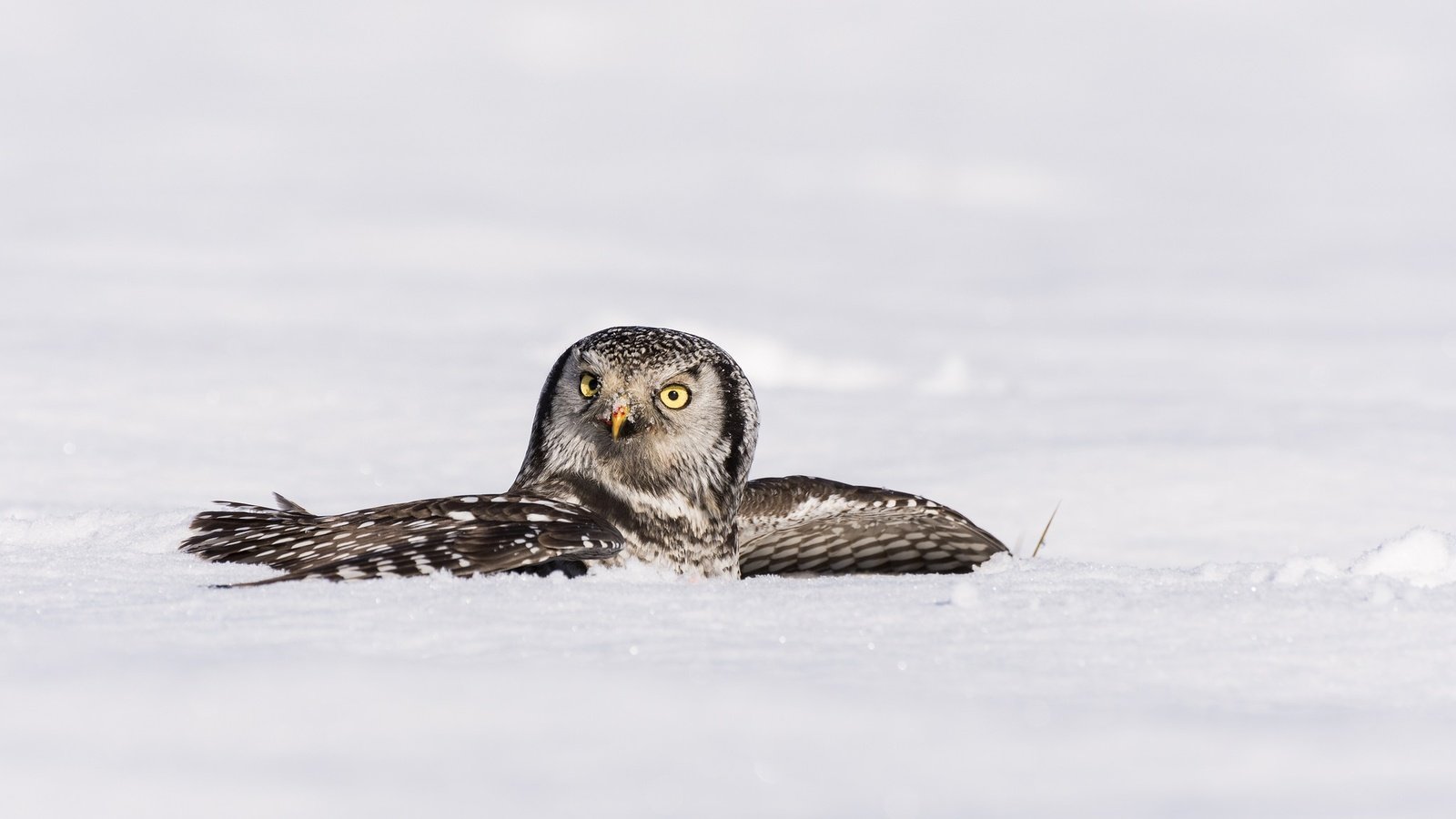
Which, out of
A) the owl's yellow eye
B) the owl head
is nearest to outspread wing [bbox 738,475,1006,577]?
the owl head

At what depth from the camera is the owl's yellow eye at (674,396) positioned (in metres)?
4.86

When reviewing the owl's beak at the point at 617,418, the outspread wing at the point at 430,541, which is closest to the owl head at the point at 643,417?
the owl's beak at the point at 617,418

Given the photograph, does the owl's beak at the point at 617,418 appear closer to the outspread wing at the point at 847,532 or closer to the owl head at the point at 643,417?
the owl head at the point at 643,417

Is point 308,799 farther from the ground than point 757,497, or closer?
closer

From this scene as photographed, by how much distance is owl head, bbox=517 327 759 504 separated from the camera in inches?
188

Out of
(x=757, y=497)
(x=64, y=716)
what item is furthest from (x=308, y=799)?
(x=757, y=497)

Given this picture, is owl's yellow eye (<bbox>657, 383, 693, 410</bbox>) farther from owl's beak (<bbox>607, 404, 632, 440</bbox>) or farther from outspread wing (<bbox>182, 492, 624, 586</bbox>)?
outspread wing (<bbox>182, 492, 624, 586</bbox>)

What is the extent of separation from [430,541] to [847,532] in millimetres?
1723

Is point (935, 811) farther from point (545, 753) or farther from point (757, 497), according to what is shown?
point (757, 497)

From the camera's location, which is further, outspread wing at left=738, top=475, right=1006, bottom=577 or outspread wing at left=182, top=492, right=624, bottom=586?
outspread wing at left=738, top=475, right=1006, bottom=577

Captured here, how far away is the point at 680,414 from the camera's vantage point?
494 cm

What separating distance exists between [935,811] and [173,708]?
122 cm

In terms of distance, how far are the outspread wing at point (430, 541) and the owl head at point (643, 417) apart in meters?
0.33

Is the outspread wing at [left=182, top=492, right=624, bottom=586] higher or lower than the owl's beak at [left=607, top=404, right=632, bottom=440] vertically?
lower
